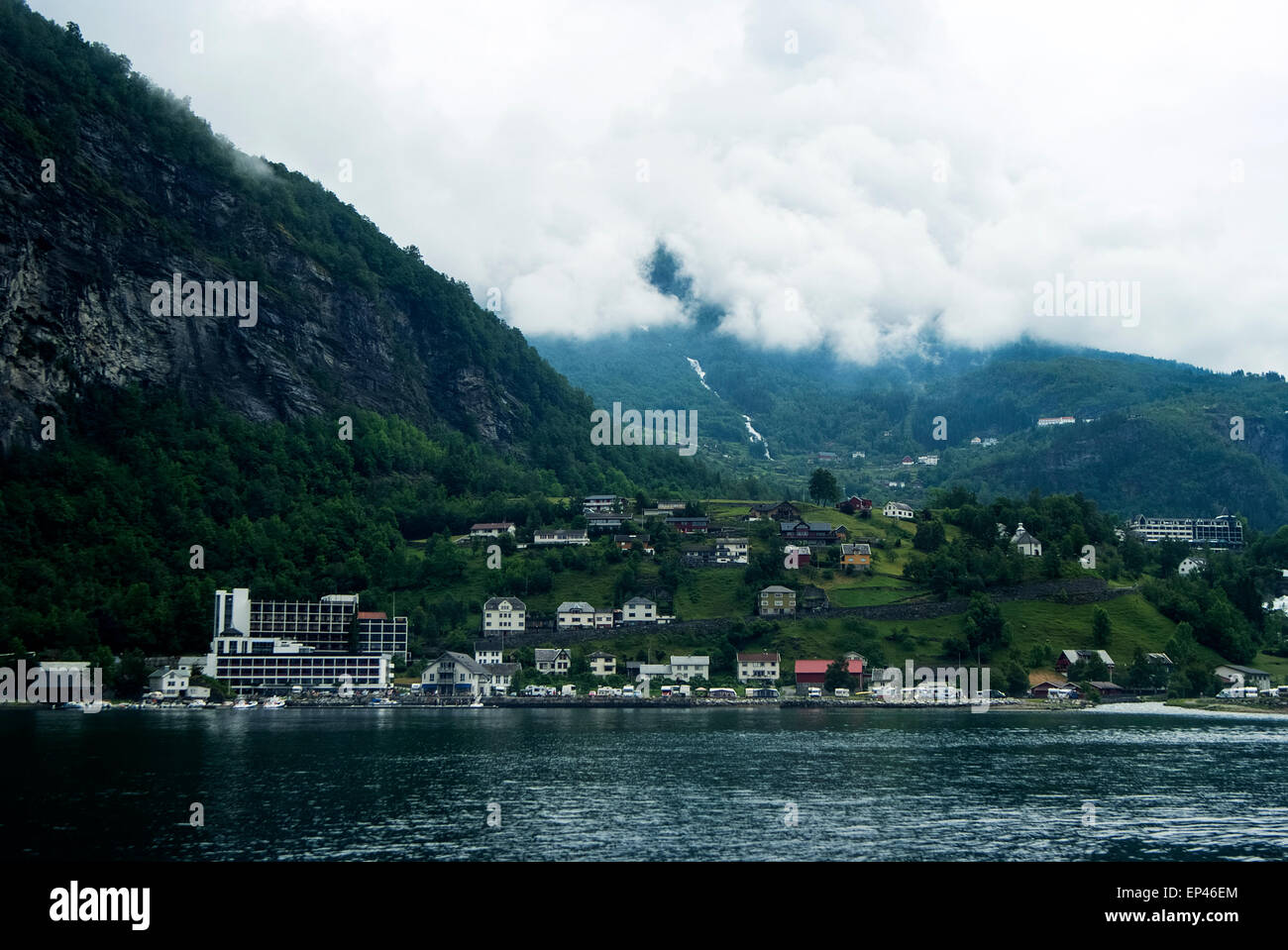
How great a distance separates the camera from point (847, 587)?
463 ft

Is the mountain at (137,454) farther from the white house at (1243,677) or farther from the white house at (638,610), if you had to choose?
the white house at (1243,677)

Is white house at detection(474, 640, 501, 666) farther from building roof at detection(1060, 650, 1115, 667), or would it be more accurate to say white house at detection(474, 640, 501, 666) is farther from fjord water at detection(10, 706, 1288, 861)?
building roof at detection(1060, 650, 1115, 667)

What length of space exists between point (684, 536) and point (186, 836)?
120 m

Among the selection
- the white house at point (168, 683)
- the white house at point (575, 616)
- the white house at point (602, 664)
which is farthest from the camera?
the white house at point (575, 616)

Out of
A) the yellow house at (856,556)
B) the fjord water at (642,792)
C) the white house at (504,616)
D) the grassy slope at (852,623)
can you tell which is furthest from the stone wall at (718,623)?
the fjord water at (642,792)

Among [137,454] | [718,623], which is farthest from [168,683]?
[718,623]

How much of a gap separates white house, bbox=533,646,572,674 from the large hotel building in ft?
52.3

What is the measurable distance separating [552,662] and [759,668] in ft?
73.0

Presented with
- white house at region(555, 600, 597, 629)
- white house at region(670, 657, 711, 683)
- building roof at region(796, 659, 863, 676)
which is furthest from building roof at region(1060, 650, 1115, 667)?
white house at region(555, 600, 597, 629)

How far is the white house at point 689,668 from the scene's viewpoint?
12488 centimetres

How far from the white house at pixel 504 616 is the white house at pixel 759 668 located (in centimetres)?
2623
